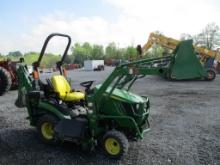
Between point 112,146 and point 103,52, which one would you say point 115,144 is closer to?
point 112,146

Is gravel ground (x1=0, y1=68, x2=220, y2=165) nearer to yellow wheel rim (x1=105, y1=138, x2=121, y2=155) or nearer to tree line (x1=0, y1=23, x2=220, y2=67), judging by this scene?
yellow wheel rim (x1=105, y1=138, x2=121, y2=155)

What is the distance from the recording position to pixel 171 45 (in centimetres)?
1778

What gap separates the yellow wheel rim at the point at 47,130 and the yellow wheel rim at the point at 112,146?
1.21 metres

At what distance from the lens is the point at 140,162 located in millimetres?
4062

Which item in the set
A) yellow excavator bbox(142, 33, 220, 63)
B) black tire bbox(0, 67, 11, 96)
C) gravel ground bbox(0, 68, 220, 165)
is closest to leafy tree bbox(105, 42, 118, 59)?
yellow excavator bbox(142, 33, 220, 63)

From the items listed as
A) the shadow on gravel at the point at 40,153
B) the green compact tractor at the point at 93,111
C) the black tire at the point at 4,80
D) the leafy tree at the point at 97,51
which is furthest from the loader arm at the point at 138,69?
the leafy tree at the point at 97,51

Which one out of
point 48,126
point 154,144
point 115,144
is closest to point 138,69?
point 115,144

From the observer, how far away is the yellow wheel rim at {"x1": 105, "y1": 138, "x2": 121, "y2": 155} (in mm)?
4070

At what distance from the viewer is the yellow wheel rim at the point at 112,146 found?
4.07 metres

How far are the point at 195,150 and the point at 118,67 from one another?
1906 mm

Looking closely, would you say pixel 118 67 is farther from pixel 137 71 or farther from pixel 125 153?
pixel 125 153

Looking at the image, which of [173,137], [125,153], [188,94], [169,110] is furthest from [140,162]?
[188,94]

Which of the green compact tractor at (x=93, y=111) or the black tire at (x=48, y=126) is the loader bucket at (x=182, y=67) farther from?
the black tire at (x=48, y=126)

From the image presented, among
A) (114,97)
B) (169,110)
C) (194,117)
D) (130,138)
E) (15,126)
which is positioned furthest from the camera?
(169,110)
